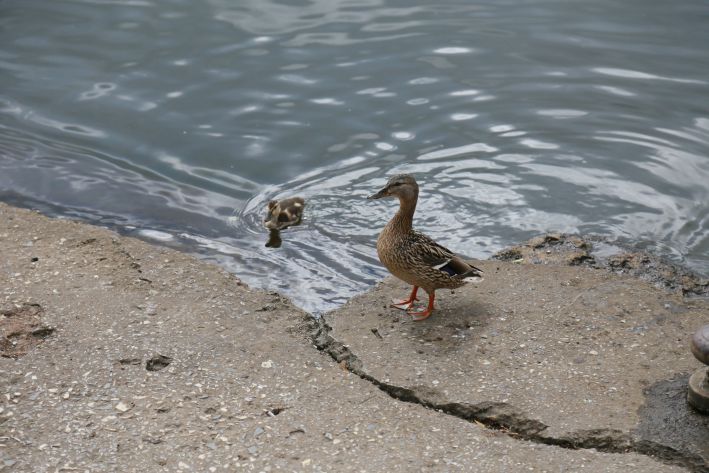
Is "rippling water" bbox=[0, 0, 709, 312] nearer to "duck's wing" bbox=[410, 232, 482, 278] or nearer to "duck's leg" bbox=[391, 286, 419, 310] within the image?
"duck's leg" bbox=[391, 286, 419, 310]

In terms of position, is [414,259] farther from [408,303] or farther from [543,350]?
[543,350]

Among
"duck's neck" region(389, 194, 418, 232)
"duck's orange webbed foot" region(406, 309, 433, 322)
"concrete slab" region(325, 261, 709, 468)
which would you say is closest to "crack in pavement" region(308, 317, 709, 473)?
"concrete slab" region(325, 261, 709, 468)

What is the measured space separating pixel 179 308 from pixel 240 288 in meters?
0.49

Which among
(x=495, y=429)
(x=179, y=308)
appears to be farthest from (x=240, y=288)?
(x=495, y=429)

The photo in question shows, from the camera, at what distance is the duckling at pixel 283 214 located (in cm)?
791

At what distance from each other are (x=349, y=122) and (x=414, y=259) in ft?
14.3

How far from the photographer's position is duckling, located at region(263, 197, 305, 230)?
7.91m

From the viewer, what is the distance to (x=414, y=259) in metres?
5.86

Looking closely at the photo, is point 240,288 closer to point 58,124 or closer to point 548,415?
point 548,415

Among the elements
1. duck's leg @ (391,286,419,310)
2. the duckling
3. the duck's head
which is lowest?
the duckling

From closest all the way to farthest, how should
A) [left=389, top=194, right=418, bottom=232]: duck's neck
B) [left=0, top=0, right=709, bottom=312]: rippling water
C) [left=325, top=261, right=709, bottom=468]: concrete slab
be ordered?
[left=325, top=261, right=709, bottom=468]: concrete slab → [left=389, top=194, right=418, bottom=232]: duck's neck → [left=0, top=0, right=709, bottom=312]: rippling water

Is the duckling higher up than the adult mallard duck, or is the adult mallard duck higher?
the adult mallard duck

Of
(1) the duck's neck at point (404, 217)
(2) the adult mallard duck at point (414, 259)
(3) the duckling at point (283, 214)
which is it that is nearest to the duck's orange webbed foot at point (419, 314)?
(2) the adult mallard duck at point (414, 259)

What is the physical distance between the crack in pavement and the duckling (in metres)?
2.66
